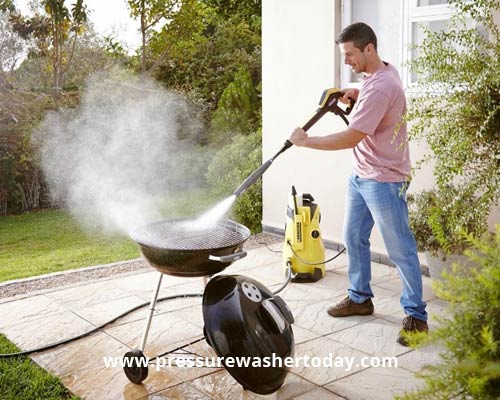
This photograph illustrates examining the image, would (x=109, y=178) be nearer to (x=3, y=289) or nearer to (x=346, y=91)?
(x=3, y=289)

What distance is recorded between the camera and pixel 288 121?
208 inches

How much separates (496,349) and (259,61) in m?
7.86

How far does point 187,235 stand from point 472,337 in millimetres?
1665

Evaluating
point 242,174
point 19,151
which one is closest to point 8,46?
point 19,151

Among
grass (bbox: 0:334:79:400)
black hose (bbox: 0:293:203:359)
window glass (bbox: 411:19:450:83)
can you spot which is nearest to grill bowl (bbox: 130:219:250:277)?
grass (bbox: 0:334:79:400)

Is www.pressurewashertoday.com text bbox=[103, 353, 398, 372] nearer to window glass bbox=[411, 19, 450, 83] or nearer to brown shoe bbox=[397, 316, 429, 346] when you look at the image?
brown shoe bbox=[397, 316, 429, 346]

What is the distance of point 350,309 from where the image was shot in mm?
3531

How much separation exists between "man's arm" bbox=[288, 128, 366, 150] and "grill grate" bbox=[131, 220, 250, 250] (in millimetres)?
544

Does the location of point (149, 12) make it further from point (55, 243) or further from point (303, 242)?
point (303, 242)

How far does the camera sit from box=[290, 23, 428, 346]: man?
120 inches

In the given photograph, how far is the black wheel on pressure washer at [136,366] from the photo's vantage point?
273 centimetres

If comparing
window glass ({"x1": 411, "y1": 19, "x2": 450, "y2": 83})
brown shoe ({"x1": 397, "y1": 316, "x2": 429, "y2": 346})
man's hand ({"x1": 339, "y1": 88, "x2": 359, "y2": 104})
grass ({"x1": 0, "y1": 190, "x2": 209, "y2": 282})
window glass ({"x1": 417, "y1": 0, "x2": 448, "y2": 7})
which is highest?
window glass ({"x1": 417, "y1": 0, "x2": 448, "y2": 7})

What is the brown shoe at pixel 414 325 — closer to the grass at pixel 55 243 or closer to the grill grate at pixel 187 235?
the grill grate at pixel 187 235

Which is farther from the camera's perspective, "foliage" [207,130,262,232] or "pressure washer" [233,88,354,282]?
"foliage" [207,130,262,232]
